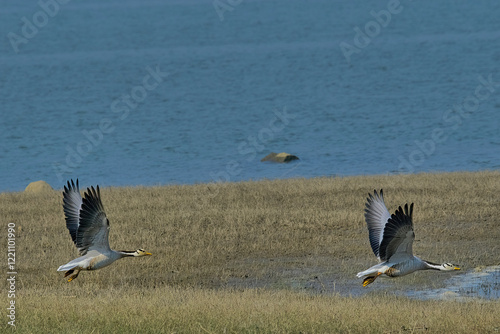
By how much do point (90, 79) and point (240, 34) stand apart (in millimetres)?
37838

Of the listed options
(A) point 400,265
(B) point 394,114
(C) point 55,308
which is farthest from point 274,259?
(B) point 394,114

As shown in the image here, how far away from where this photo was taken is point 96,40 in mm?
101688

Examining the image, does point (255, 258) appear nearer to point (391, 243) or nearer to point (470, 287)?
point (470, 287)

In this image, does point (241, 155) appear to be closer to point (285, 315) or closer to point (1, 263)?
point (1, 263)

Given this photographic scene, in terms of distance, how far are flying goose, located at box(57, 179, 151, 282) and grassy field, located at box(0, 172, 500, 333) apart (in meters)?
0.51

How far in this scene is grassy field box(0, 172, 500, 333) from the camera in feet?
32.6
